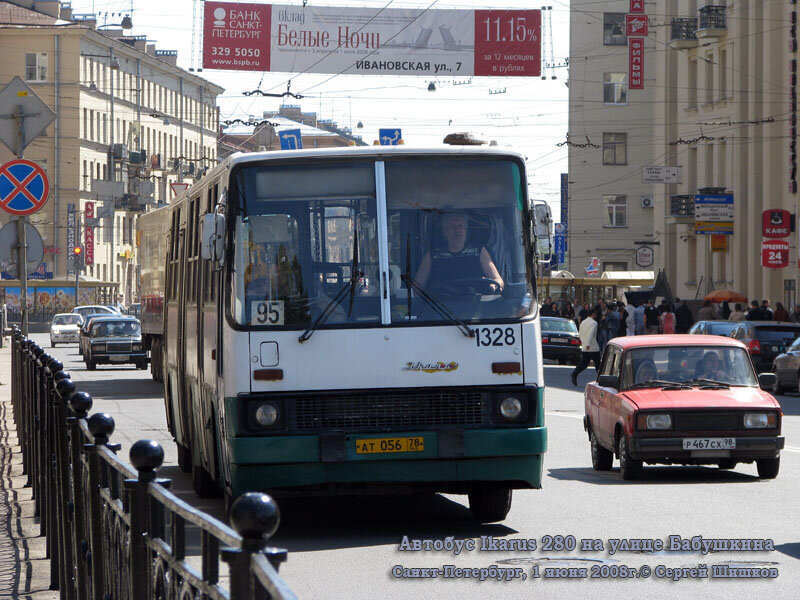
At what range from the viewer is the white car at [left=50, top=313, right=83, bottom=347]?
6919 cm

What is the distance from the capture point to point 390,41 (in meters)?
44.5

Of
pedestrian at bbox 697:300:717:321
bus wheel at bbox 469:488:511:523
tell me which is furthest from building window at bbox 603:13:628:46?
bus wheel at bbox 469:488:511:523

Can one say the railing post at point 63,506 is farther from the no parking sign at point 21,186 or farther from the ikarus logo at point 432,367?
the no parking sign at point 21,186

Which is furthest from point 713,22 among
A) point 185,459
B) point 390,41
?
point 185,459

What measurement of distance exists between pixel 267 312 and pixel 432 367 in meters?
1.20

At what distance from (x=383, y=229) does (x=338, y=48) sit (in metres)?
33.2

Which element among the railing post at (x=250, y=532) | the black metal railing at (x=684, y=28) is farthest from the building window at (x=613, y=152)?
the railing post at (x=250, y=532)

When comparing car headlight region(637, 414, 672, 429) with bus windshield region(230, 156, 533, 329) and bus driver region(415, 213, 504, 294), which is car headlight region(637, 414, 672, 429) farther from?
bus driver region(415, 213, 504, 294)

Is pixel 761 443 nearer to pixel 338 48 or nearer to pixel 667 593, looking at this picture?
pixel 667 593

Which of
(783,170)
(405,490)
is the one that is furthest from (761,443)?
(783,170)

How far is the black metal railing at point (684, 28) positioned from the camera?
6097 cm

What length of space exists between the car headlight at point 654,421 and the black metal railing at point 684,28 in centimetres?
4697

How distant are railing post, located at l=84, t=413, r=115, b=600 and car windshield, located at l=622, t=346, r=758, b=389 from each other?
401 inches

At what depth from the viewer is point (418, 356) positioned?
11.5m
